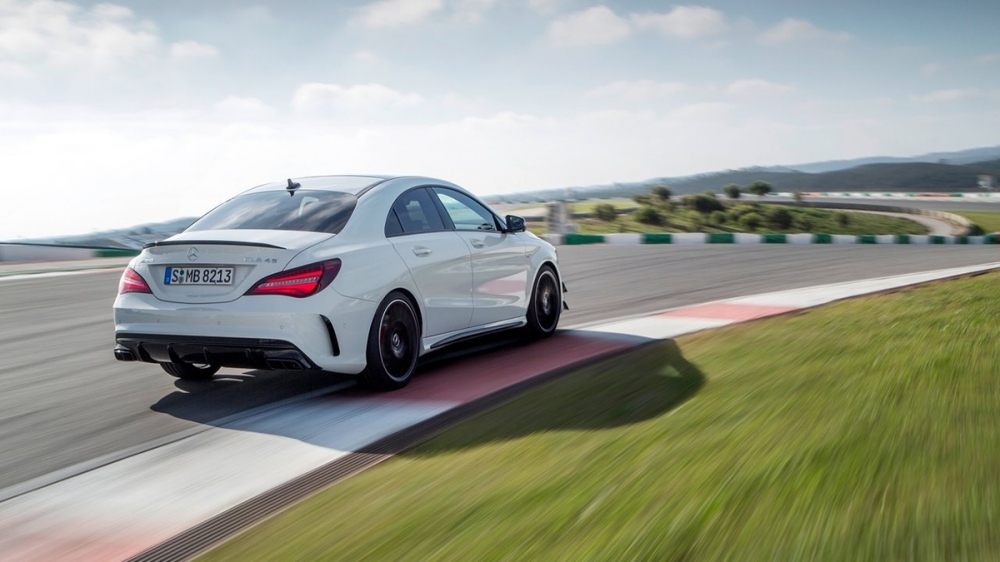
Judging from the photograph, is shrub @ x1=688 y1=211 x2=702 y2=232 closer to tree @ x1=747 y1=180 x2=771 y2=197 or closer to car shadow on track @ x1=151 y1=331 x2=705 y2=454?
car shadow on track @ x1=151 y1=331 x2=705 y2=454

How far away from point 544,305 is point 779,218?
5814cm

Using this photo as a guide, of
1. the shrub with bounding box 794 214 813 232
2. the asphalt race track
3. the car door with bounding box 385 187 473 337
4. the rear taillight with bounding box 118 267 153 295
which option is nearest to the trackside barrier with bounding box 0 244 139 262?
the asphalt race track

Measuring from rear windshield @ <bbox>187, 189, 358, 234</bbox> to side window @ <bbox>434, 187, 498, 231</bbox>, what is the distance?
1.14m

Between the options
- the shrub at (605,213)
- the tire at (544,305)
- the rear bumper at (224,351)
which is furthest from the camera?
the shrub at (605,213)

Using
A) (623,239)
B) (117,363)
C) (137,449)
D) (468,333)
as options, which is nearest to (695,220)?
(623,239)

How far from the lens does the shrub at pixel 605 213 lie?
51094mm

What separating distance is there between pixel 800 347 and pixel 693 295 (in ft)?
18.4

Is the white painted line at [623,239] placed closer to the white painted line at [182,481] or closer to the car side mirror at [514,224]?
the car side mirror at [514,224]

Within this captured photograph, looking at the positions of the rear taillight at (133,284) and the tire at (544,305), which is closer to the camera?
the rear taillight at (133,284)

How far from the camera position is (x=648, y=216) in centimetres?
5312

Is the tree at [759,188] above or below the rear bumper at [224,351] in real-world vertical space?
below

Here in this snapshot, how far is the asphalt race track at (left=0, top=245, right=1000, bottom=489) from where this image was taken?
18.1 feet

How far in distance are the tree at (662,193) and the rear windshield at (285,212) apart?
2495 inches

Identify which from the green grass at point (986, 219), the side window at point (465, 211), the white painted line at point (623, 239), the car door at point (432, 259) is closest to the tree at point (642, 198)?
the green grass at point (986, 219)
